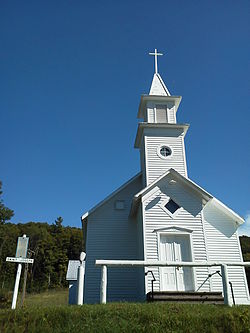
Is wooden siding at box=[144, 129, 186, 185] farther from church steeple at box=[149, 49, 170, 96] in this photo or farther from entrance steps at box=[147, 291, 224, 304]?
entrance steps at box=[147, 291, 224, 304]

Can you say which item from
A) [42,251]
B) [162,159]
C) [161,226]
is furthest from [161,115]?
[42,251]

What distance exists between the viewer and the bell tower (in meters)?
15.7

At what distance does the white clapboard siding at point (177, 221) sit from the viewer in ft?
39.3

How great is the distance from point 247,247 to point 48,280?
28.6m

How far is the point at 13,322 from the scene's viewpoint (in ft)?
19.1

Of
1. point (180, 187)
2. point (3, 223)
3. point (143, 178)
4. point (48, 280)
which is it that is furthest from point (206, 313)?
point (48, 280)

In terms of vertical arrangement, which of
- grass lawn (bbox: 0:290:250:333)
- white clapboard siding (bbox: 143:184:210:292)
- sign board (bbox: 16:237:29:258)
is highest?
white clapboard siding (bbox: 143:184:210:292)

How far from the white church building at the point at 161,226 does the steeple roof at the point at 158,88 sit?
63 mm

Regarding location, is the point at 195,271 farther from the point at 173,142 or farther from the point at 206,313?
the point at 173,142

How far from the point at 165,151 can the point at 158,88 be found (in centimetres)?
483

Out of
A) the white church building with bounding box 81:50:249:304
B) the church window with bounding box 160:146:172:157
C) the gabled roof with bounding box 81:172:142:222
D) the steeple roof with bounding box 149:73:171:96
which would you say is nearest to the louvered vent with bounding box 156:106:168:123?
the white church building with bounding box 81:50:249:304

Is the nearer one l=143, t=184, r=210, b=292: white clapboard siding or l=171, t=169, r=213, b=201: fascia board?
l=143, t=184, r=210, b=292: white clapboard siding

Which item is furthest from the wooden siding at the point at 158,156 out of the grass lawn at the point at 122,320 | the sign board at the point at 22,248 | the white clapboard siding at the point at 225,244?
the grass lawn at the point at 122,320

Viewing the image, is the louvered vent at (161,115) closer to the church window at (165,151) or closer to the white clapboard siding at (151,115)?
the white clapboard siding at (151,115)
